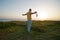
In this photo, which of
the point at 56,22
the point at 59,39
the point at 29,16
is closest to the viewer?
the point at 59,39

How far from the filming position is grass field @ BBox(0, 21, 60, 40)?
749 cm

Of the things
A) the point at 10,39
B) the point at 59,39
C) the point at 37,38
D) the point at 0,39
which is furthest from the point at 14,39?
the point at 59,39

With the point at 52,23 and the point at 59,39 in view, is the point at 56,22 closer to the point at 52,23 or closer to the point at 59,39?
the point at 52,23

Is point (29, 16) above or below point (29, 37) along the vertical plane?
above

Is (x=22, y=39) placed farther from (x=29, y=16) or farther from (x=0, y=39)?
(x=29, y=16)

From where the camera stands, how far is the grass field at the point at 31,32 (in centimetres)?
749

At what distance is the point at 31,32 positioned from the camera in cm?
849

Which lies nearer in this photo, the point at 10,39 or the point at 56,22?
the point at 10,39

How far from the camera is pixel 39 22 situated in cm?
1198

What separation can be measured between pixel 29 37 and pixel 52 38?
1.09 meters

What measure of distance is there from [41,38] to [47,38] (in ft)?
0.93

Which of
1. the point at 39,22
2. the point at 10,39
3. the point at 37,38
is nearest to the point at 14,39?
the point at 10,39

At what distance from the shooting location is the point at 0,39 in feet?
23.4

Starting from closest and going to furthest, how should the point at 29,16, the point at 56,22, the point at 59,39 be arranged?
the point at 59,39
the point at 29,16
the point at 56,22
